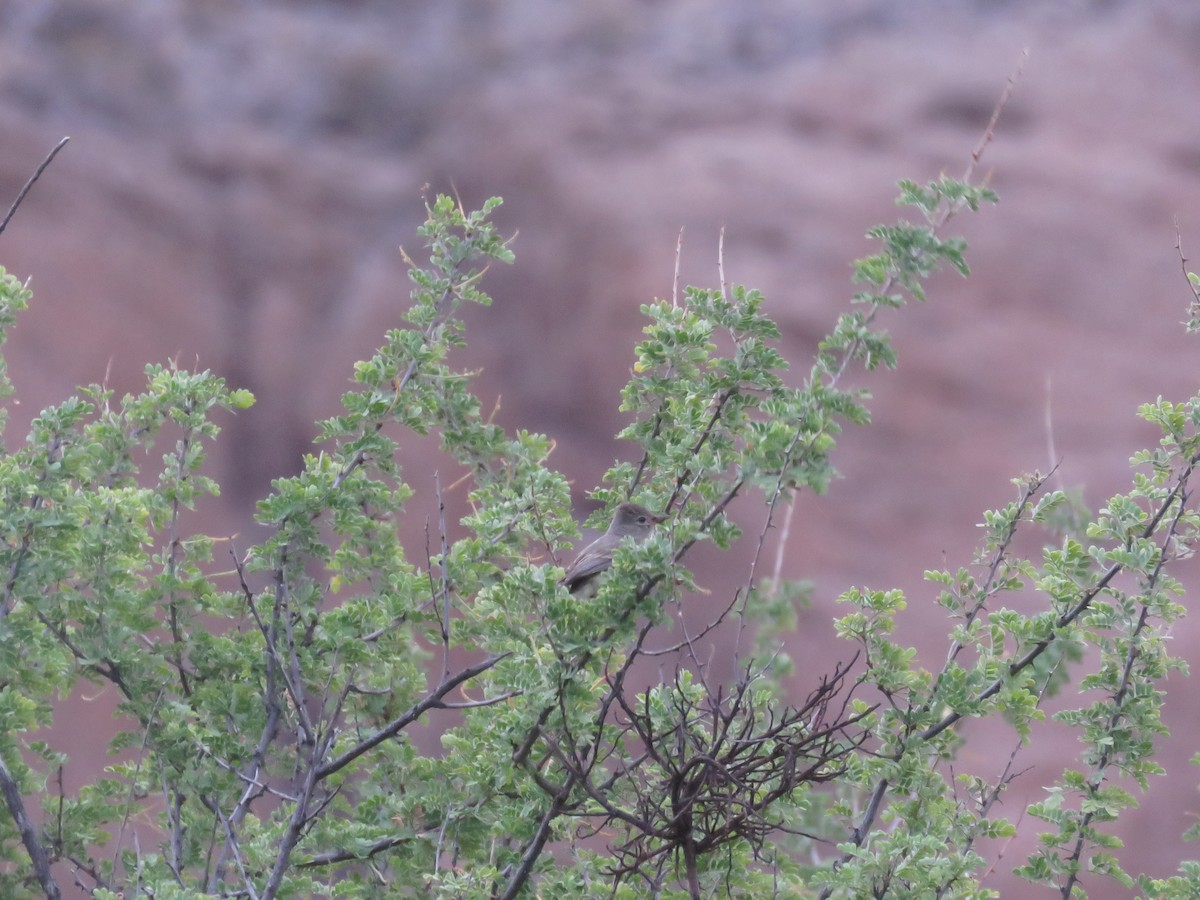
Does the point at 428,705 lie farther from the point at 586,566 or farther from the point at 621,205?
the point at 621,205

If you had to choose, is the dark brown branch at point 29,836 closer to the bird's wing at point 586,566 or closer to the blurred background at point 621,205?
the bird's wing at point 586,566

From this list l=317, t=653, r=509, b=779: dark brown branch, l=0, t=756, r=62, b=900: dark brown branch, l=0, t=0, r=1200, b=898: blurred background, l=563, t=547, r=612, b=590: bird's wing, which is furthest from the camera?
l=0, t=0, r=1200, b=898: blurred background

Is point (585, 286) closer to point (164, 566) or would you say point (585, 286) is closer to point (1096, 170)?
point (1096, 170)

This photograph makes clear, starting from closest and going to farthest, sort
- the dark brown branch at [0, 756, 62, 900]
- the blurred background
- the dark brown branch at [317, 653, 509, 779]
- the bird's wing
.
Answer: the dark brown branch at [317, 653, 509, 779] → the dark brown branch at [0, 756, 62, 900] → the bird's wing → the blurred background

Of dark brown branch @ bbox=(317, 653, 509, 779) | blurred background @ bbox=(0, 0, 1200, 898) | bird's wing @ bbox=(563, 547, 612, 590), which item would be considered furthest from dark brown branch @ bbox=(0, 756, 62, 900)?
blurred background @ bbox=(0, 0, 1200, 898)

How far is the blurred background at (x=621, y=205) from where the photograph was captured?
11672 mm

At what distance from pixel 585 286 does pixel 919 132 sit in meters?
3.54

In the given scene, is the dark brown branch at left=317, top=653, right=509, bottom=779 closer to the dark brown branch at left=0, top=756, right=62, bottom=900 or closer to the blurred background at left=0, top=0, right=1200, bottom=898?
the dark brown branch at left=0, top=756, right=62, bottom=900

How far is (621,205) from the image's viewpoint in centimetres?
1299

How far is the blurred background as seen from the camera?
38.3ft

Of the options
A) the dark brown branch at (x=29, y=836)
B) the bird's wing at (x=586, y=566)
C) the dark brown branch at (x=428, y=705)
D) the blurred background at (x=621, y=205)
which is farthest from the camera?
the blurred background at (x=621, y=205)

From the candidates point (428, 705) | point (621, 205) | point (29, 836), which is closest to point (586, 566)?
point (428, 705)

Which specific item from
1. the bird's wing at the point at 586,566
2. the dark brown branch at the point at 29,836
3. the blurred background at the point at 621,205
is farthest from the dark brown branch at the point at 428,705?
the blurred background at the point at 621,205

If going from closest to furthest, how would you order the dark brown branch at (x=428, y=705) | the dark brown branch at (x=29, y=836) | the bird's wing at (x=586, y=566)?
the dark brown branch at (x=428, y=705) < the dark brown branch at (x=29, y=836) < the bird's wing at (x=586, y=566)
